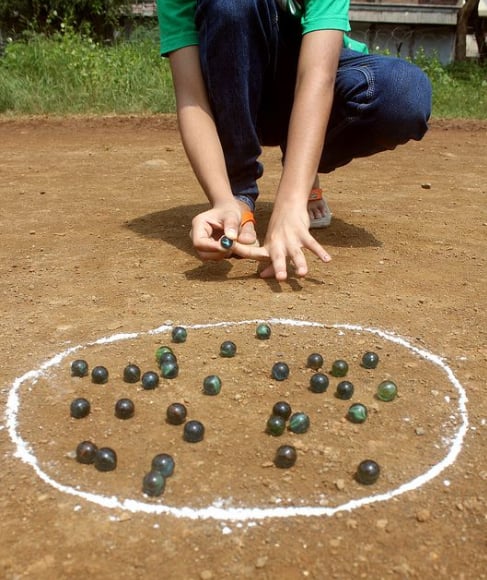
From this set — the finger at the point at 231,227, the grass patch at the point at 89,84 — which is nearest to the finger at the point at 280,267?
the finger at the point at 231,227

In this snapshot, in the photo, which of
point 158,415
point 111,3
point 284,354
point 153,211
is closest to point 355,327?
point 284,354

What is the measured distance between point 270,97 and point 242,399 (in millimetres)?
1654

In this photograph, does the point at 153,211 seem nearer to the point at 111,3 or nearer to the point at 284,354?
the point at 284,354

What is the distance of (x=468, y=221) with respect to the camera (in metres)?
3.49

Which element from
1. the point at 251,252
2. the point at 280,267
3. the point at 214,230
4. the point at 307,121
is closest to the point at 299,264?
the point at 280,267

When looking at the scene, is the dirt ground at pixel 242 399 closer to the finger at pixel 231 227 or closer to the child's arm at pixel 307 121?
the finger at pixel 231 227

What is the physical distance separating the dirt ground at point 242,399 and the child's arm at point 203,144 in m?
0.23

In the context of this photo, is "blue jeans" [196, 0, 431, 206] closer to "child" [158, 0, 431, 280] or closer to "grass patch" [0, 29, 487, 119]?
"child" [158, 0, 431, 280]

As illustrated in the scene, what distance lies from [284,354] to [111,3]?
10798 mm

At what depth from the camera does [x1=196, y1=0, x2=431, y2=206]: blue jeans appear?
9.08ft

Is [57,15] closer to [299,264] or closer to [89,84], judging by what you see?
[89,84]

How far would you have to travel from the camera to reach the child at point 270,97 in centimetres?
257

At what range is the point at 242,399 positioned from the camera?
6.24 feet

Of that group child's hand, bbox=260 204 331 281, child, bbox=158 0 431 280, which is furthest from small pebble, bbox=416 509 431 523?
child, bbox=158 0 431 280
